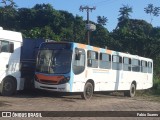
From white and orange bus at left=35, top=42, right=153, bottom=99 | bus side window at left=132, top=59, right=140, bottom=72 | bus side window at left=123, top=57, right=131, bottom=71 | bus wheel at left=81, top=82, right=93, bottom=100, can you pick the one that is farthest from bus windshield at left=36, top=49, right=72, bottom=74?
bus side window at left=132, top=59, right=140, bottom=72

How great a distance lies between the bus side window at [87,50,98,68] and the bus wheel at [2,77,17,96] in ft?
12.0

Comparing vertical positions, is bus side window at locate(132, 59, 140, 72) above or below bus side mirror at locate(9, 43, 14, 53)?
below

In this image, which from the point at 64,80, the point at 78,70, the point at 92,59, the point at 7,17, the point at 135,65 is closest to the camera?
the point at 64,80

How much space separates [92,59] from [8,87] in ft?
14.0

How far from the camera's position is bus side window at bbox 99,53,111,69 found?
19.2 metres

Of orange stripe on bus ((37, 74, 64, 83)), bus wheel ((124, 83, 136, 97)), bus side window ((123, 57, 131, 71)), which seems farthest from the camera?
bus wheel ((124, 83, 136, 97))

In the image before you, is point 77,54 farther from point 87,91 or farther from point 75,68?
point 87,91

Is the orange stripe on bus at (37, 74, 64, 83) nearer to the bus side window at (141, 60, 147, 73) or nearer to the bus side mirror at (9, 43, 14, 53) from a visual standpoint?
the bus side mirror at (9, 43, 14, 53)

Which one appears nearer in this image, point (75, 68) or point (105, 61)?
point (75, 68)

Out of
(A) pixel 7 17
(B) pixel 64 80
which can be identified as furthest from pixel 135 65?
(A) pixel 7 17

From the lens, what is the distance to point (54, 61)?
17125 mm

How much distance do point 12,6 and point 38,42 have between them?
39.2 meters

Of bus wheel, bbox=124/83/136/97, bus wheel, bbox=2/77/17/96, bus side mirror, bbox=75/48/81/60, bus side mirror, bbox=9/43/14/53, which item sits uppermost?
bus side mirror, bbox=9/43/14/53

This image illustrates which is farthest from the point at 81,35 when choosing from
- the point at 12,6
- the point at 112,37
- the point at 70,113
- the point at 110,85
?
the point at 70,113
